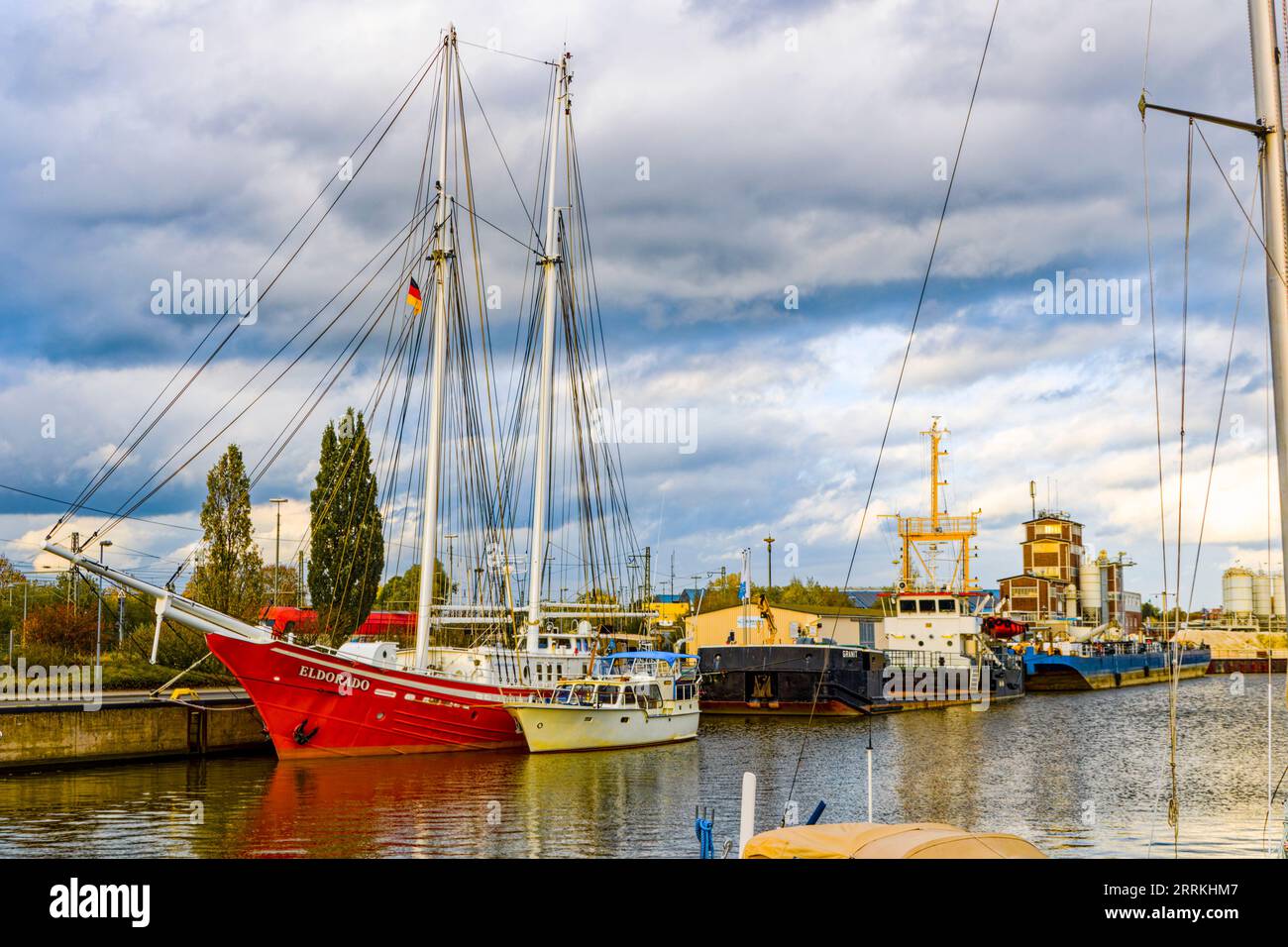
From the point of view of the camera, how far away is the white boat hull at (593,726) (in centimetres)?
4016

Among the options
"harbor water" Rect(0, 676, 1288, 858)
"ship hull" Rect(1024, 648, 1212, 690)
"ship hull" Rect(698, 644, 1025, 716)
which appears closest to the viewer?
"harbor water" Rect(0, 676, 1288, 858)

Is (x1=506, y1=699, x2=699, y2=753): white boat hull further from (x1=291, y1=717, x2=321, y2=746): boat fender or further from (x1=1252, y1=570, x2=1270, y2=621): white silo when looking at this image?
(x1=1252, y1=570, x2=1270, y2=621): white silo

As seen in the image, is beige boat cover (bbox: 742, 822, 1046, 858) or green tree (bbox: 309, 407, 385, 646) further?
green tree (bbox: 309, 407, 385, 646)

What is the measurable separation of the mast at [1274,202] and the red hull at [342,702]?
3023 centimetres

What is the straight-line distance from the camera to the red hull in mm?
36281

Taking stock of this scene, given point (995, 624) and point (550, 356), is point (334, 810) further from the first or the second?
point (995, 624)

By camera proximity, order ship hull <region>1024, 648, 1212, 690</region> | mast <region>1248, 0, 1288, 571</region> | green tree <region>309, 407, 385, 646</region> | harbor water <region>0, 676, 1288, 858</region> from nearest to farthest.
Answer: mast <region>1248, 0, 1288, 571</region>
harbor water <region>0, 676, 1288, 858</region>
green tree <region>309, 407, 385, 646</region>
ship hull <region>1024, 648, 1212, 690</region>

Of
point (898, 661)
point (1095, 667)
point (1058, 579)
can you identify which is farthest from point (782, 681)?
point (1058, 579)

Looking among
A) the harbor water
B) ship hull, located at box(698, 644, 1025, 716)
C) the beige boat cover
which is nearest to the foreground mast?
the beige boat cover

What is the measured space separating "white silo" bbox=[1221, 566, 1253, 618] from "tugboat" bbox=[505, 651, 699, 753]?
5429 inches

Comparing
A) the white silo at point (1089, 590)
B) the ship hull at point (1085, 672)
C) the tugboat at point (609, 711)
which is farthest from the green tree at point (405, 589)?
the white silo at point (1089, 590)

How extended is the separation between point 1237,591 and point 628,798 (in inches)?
6191

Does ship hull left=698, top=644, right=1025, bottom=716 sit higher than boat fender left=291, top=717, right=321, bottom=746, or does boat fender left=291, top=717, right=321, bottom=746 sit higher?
boat fender left=291, top=717, right=321, bottom=746
